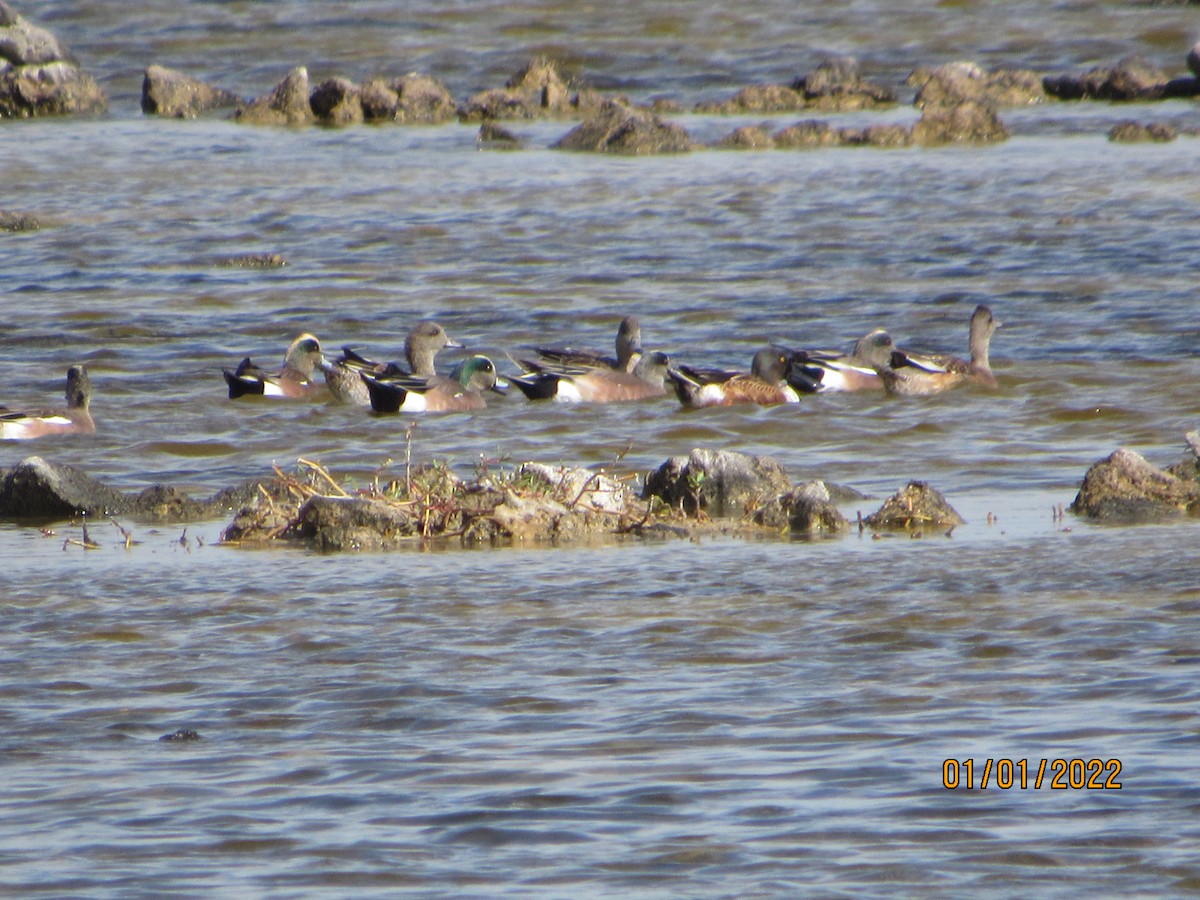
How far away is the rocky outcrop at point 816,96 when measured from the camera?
31.5 meters

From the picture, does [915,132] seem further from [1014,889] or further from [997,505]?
[1014,889]

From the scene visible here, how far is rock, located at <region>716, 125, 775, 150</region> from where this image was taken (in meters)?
27.2

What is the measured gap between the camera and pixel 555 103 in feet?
106

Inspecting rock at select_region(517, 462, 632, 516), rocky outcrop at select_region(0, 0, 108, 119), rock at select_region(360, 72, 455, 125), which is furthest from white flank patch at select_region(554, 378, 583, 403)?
rocky outcrop at select_region(0, 0, 108, 119)

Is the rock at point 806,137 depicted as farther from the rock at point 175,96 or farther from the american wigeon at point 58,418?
the american wigeon at point 58,418

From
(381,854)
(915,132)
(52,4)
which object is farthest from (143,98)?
(381,854)

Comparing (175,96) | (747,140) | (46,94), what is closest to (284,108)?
(175,96)

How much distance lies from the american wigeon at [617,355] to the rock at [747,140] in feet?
41.2

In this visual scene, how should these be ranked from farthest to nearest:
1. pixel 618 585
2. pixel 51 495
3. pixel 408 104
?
pixel 408 104 → pixel 51 495 → pixel 618 585

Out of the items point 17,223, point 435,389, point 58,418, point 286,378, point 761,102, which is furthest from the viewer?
point 761,102

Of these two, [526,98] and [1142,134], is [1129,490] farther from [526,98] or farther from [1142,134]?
[526,98]

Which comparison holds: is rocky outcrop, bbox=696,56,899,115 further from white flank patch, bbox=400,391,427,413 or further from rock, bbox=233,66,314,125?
white flank patch, bbox=400,391,427,413

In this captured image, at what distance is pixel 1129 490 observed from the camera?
9.12 meters

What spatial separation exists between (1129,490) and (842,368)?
505 cm
